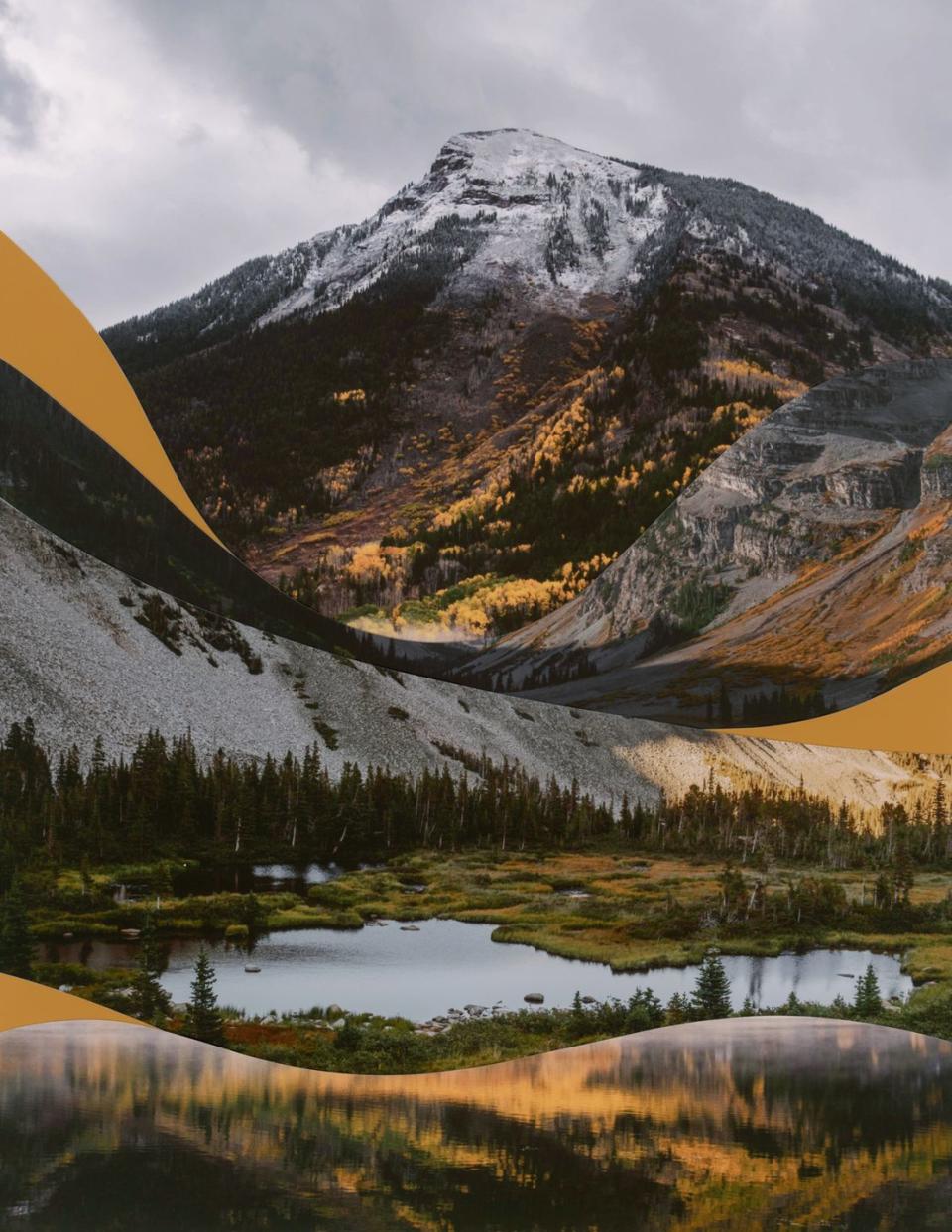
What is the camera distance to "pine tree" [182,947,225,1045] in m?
5.61

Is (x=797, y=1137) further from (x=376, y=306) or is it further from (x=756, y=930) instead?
(x=376, y=306)

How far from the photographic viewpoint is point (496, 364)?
5.21 m

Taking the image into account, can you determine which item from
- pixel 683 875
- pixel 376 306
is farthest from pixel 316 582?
pixel 683 875

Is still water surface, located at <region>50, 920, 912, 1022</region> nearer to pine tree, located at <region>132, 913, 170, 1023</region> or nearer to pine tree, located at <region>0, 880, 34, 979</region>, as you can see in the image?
pine tree, located at <region>132, 913, 170, 1023</region>

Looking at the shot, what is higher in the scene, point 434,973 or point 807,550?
point 807,550

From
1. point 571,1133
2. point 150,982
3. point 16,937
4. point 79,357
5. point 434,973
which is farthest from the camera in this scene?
point 16,937

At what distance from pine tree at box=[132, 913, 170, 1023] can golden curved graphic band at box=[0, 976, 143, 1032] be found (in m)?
0.56

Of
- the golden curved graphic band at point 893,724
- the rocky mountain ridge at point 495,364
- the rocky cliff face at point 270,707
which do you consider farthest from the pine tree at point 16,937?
the golden curved graphic band at point 893,724

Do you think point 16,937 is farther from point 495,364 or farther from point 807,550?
point 807,550

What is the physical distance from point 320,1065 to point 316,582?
2582 millimetres

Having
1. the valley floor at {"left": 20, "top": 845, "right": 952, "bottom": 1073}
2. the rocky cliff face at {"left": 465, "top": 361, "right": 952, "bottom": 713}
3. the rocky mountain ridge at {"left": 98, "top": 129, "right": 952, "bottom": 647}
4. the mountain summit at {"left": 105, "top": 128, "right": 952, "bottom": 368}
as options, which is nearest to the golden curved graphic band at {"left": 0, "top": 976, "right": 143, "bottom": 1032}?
the valley floor at {"left": 20, "top": 845, "right": 952, "bottom": 1073}

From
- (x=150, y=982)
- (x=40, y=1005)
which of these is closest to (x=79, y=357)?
(x=150, y=982)

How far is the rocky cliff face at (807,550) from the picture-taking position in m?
5.00

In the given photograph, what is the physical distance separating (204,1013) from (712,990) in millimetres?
2851
